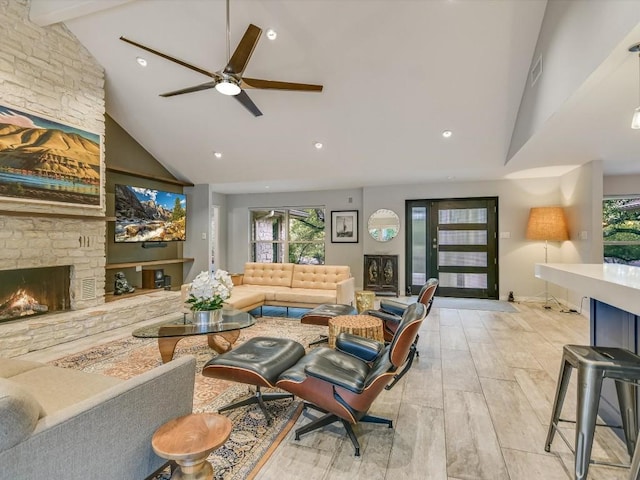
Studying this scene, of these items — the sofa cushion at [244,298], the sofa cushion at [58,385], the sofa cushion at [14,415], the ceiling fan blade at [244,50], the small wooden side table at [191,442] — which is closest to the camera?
the sofa cushion at [14,415]

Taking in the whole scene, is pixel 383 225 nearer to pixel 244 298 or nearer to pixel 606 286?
pixel 244 298

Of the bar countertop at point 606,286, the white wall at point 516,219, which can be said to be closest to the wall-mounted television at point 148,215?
the white wall at point 516,219

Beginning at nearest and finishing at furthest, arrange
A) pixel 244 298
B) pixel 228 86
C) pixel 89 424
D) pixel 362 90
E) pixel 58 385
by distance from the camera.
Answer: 1. pixel 89 424
2. pixel 58 385
3. pixel 228 86
4. pixel 362 90
5. pixel 244 298

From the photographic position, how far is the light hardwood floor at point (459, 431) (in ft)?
5.77

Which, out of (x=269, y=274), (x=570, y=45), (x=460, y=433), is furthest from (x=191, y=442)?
(x=269, y=274)

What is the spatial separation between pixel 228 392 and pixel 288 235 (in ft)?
19.5

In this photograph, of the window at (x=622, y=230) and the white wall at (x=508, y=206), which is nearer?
the white wall at (x=508, y=206)

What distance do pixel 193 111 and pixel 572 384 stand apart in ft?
18.6

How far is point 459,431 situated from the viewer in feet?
6.92

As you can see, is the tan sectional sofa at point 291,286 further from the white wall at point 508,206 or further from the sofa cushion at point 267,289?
the white wall at point 508,206

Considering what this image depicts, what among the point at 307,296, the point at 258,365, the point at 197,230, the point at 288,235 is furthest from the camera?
the point at 288,235

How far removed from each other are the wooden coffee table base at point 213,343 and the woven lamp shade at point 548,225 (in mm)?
5408

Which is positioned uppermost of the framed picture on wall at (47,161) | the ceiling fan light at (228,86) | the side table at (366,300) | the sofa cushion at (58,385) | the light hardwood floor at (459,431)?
the ceiling fan light at (228,86)

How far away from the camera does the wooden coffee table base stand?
9.59 feet
